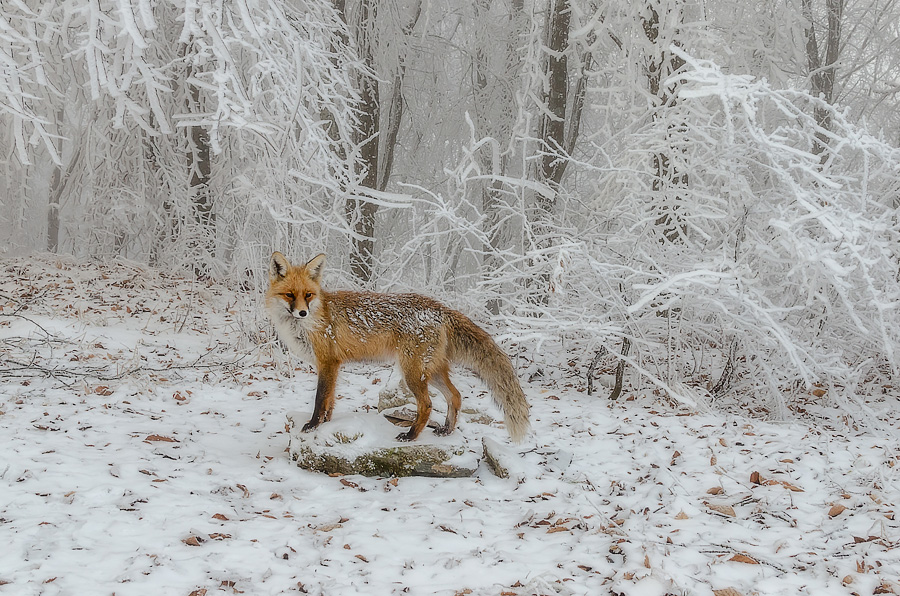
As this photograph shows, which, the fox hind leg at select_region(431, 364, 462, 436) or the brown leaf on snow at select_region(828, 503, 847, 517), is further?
the fox hind leg at select_region(431, 364, 462, 436)

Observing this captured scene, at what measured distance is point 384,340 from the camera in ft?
17.5

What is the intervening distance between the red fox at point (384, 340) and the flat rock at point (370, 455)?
0.63 feet

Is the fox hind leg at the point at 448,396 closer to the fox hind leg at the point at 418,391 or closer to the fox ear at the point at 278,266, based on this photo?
the fox hind leg at the point at 418,391

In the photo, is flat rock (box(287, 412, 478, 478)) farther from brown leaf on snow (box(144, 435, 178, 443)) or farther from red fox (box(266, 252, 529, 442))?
brown leaf on snow (box(144, 435, 178, 443))

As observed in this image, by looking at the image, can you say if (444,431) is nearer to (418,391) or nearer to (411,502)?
(418,391)

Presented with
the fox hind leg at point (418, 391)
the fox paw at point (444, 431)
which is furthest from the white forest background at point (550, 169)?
the fox hind leg at point (418, 391)

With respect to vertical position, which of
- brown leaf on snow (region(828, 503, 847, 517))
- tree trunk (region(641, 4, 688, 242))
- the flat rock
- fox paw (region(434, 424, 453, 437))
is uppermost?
tree trunk (region(641, 4, 688, 242))

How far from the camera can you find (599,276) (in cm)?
695

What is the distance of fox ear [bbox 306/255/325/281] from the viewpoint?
5.24m

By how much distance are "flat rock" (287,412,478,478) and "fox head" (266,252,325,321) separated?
970 mm

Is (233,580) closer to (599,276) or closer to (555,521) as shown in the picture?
(555,521)

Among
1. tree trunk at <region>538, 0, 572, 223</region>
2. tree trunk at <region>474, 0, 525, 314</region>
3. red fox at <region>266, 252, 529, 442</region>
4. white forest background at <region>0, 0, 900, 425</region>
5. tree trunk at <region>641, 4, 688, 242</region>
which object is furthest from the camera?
tree trunk at <region>474, 0, 525, 314</region>

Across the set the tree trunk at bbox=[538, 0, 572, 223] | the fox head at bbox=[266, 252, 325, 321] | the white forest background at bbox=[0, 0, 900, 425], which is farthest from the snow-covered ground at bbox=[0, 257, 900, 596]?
the tree trunk at bbox=[538, 0, 572, 223]

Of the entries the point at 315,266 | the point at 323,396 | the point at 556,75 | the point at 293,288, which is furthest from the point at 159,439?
the point at 556,75
